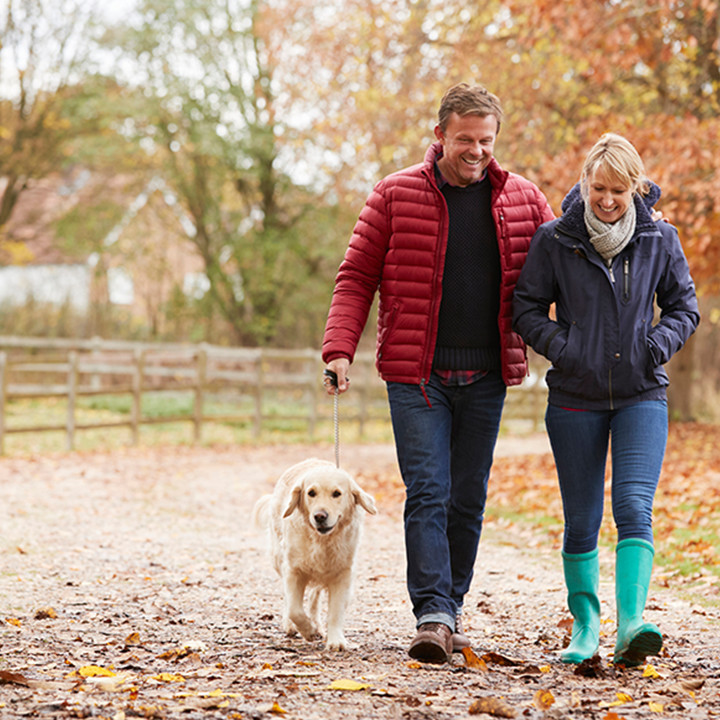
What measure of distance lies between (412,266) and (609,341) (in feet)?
2.71

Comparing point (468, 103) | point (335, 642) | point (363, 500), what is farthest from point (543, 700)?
point (468, 103)

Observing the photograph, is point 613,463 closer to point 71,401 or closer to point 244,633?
point 244,633

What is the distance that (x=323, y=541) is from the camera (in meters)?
4.37

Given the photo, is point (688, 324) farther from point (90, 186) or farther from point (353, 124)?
point (90, 186)

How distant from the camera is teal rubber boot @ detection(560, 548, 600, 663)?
397cm

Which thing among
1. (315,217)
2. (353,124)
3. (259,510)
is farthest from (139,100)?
(259,510)

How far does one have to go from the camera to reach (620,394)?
12.6ft

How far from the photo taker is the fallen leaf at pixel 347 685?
342 cm

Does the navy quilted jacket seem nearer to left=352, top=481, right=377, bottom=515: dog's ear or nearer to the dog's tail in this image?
left=352, top=481, right=377, bottom=515: dog's ear

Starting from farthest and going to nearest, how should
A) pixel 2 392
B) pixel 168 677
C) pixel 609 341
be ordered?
pixel 2 392 → pixel 609 341 → pixel 168 677

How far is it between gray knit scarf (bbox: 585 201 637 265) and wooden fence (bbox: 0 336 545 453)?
416 inches

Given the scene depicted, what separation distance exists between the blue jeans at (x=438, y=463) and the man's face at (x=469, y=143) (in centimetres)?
83

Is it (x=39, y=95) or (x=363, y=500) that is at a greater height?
(x=39, y=95)

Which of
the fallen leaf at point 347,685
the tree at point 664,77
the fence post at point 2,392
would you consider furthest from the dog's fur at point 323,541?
the fence post at point 2,392
